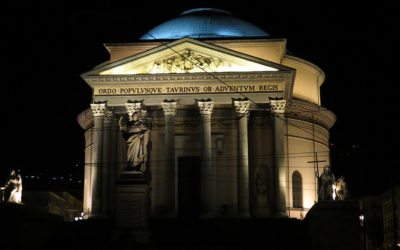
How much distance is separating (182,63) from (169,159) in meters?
5.82

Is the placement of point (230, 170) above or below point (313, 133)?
below

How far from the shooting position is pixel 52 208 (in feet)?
185

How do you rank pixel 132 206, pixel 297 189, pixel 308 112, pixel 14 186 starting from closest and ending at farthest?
pixel 132 206, pixel 14 186, pixel 297 189, pixel 308 112

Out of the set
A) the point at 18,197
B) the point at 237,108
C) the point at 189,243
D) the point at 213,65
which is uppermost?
the point at 213,65

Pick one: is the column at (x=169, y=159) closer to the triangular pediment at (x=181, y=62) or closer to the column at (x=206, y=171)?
the column at (x=206, y=171)

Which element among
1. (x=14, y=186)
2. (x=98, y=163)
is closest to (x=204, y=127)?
(x=98, y=163)

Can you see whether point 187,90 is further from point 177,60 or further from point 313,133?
point 313,133

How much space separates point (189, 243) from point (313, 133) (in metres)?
22.3

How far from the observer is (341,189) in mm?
36906

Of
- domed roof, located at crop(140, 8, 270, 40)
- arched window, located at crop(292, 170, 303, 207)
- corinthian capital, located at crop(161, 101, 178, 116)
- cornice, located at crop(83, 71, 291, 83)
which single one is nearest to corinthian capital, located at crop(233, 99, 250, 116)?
cornice, located at crop(83, 71, 291, 83)

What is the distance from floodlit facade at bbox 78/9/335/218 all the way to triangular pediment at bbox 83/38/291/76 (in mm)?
59

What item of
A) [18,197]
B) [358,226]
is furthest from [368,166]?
[18,197]

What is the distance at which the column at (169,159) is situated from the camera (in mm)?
40250

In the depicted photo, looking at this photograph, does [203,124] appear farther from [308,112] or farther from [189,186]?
[308,112]
